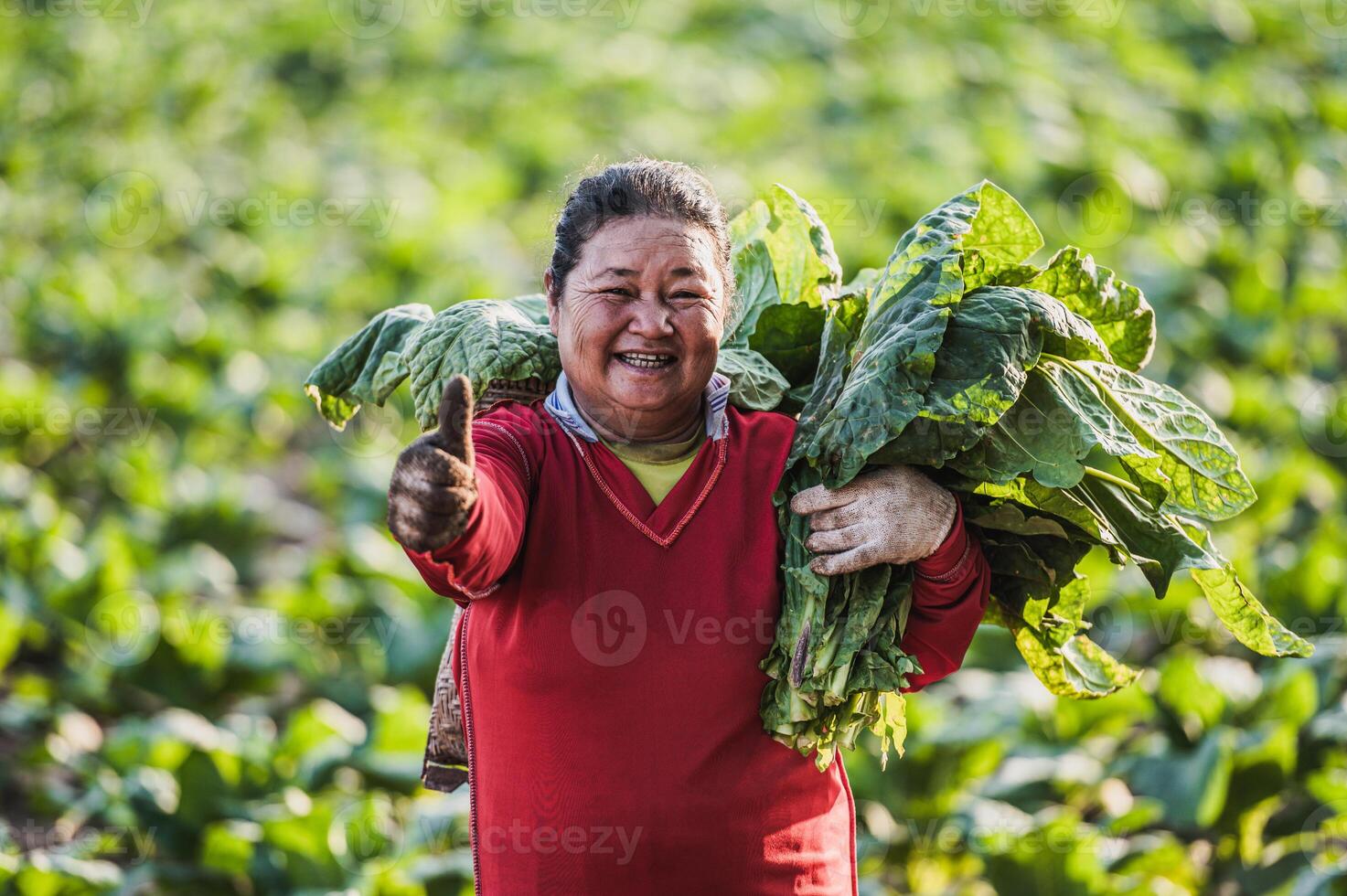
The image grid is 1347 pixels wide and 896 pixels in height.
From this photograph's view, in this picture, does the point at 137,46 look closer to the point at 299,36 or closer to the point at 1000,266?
the point at 299,36

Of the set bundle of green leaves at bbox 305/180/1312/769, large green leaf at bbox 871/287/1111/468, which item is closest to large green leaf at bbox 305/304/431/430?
bundle of green leaves at bbox 305/180/1312/769

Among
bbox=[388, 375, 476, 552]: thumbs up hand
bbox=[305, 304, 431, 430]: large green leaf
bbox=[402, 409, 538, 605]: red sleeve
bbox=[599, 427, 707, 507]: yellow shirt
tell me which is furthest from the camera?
bbox=[305, 304, 431, 430]: large green leaf

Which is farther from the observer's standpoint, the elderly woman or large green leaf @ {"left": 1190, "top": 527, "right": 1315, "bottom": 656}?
large green leaf @ {"left": 1190, "top": 527, "right": 1315, "bottom": 656}

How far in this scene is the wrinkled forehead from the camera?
2076 mm

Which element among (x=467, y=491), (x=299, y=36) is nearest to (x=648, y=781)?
(x=467, y=491)

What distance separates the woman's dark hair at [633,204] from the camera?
6.93 ft

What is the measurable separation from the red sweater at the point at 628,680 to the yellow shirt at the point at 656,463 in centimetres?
2

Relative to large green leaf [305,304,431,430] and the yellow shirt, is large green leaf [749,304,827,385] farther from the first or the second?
large green leaf [305,304,431,430]

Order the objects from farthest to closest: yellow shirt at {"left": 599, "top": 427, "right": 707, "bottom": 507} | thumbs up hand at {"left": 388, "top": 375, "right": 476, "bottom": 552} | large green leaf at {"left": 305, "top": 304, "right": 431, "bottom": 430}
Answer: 1. large green leaf at {"left": 305, "top": 304, "right": 431, "bottom": 430}
2. yellow shirt at {"left": 599, "top": 427, "right": 707, "bottom": 507}
3. thumbs up hand at {"left": 388, "top": 375, "right": 476, "bottom": 552}

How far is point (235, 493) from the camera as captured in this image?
6289mm

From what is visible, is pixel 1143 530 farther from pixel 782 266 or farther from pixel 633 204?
pixel 633 204

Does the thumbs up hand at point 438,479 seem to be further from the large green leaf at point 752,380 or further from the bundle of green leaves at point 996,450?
the large green leaf at point 752,380

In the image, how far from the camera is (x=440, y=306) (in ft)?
24.6

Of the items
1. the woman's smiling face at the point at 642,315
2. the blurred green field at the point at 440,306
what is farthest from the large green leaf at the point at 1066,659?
the blurred green field at the point at 440,306
